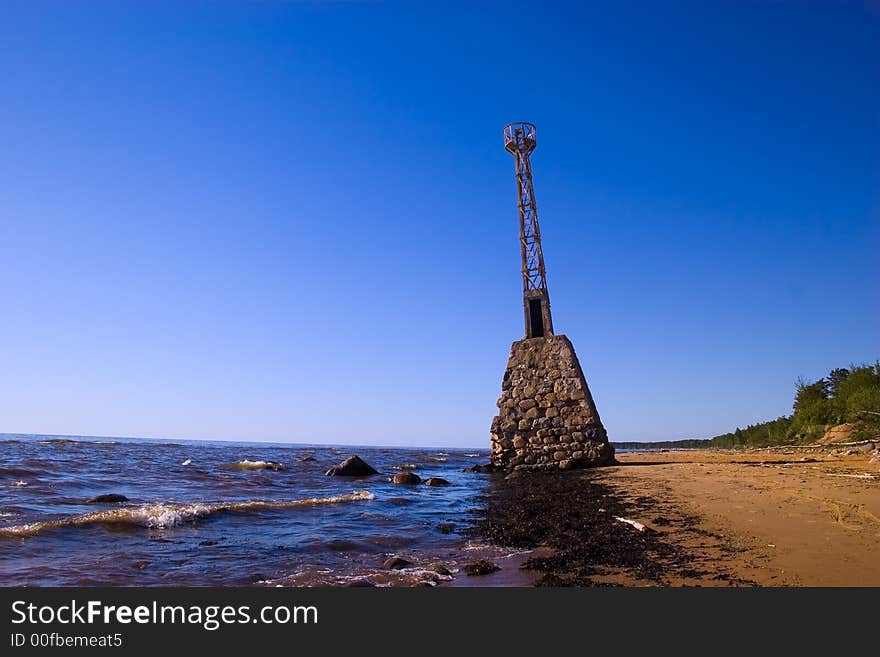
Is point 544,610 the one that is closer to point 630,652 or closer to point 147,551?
point 630,652

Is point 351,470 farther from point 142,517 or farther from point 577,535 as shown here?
point 577,535

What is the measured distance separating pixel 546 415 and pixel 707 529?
13.1 meters

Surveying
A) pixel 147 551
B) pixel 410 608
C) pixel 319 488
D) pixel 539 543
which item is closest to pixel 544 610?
pixel 410 608

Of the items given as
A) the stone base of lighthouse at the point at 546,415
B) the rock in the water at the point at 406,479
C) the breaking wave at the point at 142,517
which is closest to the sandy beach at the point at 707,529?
the breaking wave at the point at 142,517

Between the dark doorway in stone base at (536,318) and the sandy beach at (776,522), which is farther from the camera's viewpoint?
the dark doorway in stone base at (536,318)

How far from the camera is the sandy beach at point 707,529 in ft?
16.3

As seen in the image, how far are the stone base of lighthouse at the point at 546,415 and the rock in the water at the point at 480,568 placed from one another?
558 inches

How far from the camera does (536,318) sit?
22266mm

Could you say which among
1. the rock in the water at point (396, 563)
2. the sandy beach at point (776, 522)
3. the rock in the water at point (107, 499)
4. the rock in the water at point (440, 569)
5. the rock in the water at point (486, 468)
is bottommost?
the rock in the water at point (486, 468)

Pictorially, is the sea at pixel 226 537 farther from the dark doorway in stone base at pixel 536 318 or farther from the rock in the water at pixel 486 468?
the dark doorway in stone base at pixel 536 318

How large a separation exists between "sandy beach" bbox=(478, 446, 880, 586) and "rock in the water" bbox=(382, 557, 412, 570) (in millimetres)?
1563

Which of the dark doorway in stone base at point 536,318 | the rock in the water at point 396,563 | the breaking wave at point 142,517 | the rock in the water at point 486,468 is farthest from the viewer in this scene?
the dark doorway in stone base at point 536,318

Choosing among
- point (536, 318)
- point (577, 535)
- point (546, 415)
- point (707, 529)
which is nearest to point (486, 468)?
point (546, 415)

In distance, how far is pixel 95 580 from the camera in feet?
18.6
